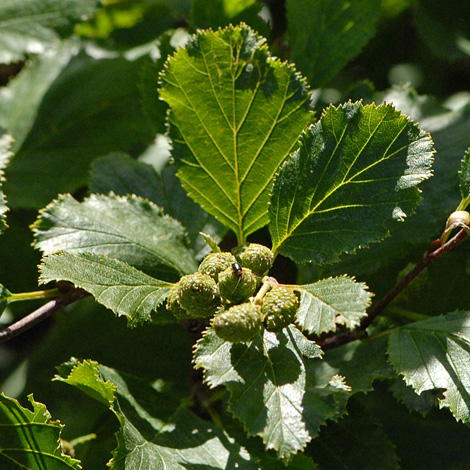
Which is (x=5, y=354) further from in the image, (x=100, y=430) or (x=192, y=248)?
(x=192, y=248)

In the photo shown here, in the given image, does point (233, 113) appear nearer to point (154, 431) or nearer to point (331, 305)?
point (331, 305)

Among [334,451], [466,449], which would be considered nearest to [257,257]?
[334,451]

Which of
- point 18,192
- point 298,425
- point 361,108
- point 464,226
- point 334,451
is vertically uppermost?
point 18,192

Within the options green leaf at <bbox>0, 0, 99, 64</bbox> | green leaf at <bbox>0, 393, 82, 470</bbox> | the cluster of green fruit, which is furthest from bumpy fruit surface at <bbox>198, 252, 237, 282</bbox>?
green leaf at <bbox>0, 0, 99, 64</bbox>

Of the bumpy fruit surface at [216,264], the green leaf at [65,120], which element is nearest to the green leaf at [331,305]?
the bumpy fruit surface at [216,264]

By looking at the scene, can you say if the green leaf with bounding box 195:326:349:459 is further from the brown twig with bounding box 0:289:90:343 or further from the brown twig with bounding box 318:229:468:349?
the brown twig with bounding box 0:289:90:343

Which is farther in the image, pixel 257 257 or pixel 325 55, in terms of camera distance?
pixel 325 55

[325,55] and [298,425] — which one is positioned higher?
[325,55]

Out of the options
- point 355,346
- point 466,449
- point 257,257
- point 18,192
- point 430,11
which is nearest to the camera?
point 257,257
